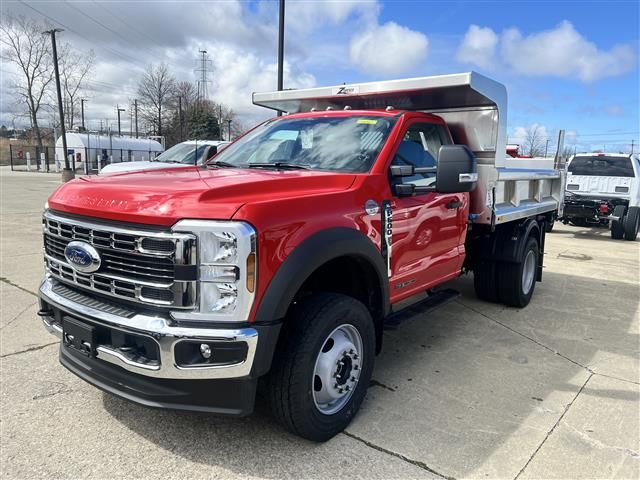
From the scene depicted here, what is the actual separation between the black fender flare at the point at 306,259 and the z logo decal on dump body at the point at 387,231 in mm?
206

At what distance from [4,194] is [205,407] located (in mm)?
18844

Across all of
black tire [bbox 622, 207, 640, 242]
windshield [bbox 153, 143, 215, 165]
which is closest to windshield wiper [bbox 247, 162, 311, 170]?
windshield [bbox 153, 143, 215, 165]

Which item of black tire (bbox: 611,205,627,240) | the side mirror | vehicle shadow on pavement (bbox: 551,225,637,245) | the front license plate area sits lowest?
vehicle shadow on pavement (bbox: 551,225,637,245)

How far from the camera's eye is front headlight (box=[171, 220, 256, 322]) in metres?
2.43

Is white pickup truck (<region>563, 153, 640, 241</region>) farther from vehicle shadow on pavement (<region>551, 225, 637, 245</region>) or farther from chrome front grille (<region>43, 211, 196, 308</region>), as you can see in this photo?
chrome front grille (<region>43, 211, 196, 308</region>)

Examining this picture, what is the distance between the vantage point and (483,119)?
16.4 feet

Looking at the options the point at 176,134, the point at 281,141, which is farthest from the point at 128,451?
the point at 176,134

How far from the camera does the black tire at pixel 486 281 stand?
19.7 feet

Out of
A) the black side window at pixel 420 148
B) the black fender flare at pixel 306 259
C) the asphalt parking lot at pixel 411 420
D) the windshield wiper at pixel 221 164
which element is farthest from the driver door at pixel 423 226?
the windshield wiper at pixel 221 164

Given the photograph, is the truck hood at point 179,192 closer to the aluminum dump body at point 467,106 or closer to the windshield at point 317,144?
the windshield at point 317,144

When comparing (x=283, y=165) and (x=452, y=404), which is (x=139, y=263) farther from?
(x=452, y=404)

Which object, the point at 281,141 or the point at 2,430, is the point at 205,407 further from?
the point at 281,141

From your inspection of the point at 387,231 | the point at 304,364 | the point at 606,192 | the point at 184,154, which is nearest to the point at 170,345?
the point at 304,364

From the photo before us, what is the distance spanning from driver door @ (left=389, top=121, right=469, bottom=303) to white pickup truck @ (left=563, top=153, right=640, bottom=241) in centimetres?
1032
